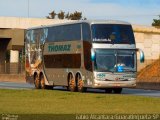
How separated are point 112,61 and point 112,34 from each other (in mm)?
1460

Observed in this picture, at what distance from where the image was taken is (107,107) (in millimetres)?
22891

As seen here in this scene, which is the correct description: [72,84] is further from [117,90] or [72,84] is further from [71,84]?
[117,90]

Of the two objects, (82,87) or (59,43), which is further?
(59,43)

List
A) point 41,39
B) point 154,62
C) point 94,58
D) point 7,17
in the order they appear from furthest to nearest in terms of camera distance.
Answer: point 7,17 < point 154,62 < point 41,39 < point 94,58

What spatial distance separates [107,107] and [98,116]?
4475mm

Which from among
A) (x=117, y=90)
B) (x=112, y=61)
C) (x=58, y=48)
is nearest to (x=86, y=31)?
(x=112, y=61)

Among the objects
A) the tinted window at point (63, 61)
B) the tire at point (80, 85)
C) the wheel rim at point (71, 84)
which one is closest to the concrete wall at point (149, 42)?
the tinted window at point (63, 61)

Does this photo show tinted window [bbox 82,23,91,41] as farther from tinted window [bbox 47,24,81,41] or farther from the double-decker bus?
tinted window [bbox 47,24,81,41]

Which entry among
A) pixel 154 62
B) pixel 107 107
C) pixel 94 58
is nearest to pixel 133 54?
pixel 94 58

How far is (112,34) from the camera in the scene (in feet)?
117

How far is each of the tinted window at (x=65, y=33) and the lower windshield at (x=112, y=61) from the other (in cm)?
198

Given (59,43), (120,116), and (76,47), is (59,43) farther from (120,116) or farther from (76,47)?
(120,116)

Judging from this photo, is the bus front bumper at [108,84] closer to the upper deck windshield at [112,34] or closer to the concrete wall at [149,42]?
the upper deck windshield at [112,34]

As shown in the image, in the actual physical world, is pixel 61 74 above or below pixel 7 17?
below
